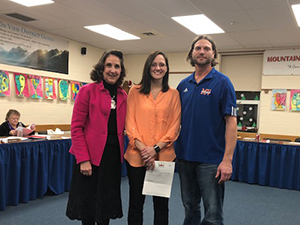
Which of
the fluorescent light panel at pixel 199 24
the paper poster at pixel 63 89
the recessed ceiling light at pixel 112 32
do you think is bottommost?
the paper poster at pixel 63 89

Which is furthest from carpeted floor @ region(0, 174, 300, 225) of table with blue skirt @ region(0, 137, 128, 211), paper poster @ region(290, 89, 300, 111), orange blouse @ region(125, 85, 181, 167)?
paper poster @ region(290, 89, 300, 111)

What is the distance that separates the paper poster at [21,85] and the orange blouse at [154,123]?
4.60m

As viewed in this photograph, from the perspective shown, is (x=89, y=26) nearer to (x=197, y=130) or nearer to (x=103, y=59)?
(x=103, y=59)

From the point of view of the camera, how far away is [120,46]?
759 cm

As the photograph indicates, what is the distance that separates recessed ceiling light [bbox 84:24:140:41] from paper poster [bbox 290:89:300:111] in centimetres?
390

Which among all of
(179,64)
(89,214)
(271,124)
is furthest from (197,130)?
(179,64)

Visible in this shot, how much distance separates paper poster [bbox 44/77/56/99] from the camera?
21.3 ft

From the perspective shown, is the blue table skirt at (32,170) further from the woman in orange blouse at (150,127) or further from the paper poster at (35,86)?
the paper poster at (35,86)

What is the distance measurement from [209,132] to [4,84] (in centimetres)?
492

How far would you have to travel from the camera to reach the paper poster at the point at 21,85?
5.83 m

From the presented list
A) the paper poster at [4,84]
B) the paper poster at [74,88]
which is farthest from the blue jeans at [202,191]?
the paper poster at [74,88]

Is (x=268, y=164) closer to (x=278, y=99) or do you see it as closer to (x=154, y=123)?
(x=278, y=99)

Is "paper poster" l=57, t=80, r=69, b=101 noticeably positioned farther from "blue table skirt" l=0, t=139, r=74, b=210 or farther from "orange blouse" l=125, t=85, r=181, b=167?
"orange blouse" l=125, t=85, r=181, b=167

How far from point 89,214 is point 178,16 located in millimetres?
3776
